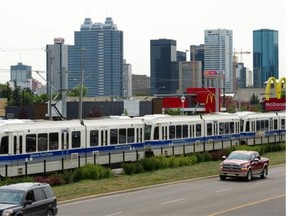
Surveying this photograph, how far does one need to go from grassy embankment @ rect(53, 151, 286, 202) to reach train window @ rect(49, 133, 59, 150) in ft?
9.16

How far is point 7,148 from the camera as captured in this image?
1228 inches

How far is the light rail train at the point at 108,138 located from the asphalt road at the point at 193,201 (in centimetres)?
581

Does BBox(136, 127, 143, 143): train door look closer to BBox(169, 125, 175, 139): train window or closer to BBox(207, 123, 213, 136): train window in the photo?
BBox(169, 125, 175, 139): train window

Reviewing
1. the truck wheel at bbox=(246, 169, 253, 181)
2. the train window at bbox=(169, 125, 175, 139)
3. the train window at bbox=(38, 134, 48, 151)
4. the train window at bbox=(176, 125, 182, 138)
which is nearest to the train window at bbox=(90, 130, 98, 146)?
the train window at bbox=(38, 134, 48, 151)

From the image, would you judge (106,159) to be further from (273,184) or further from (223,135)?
(223,135)

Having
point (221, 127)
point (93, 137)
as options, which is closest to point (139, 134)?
point (93, 137)

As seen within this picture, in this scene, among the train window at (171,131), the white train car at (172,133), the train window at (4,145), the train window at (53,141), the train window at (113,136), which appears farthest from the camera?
the train window at (171,131)

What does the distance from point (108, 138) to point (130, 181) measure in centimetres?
672

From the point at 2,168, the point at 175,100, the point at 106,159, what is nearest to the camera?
the point at 2,168

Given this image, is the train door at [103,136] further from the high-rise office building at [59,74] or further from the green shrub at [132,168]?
the high-rise office building at [59,74]

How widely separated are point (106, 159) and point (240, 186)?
31.1 ft

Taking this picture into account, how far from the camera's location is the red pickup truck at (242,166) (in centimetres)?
3366

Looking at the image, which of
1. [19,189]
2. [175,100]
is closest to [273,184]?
[19,189]

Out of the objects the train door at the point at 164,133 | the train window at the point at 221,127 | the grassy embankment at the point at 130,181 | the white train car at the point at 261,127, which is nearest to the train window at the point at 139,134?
the train door at the point at 164,133
